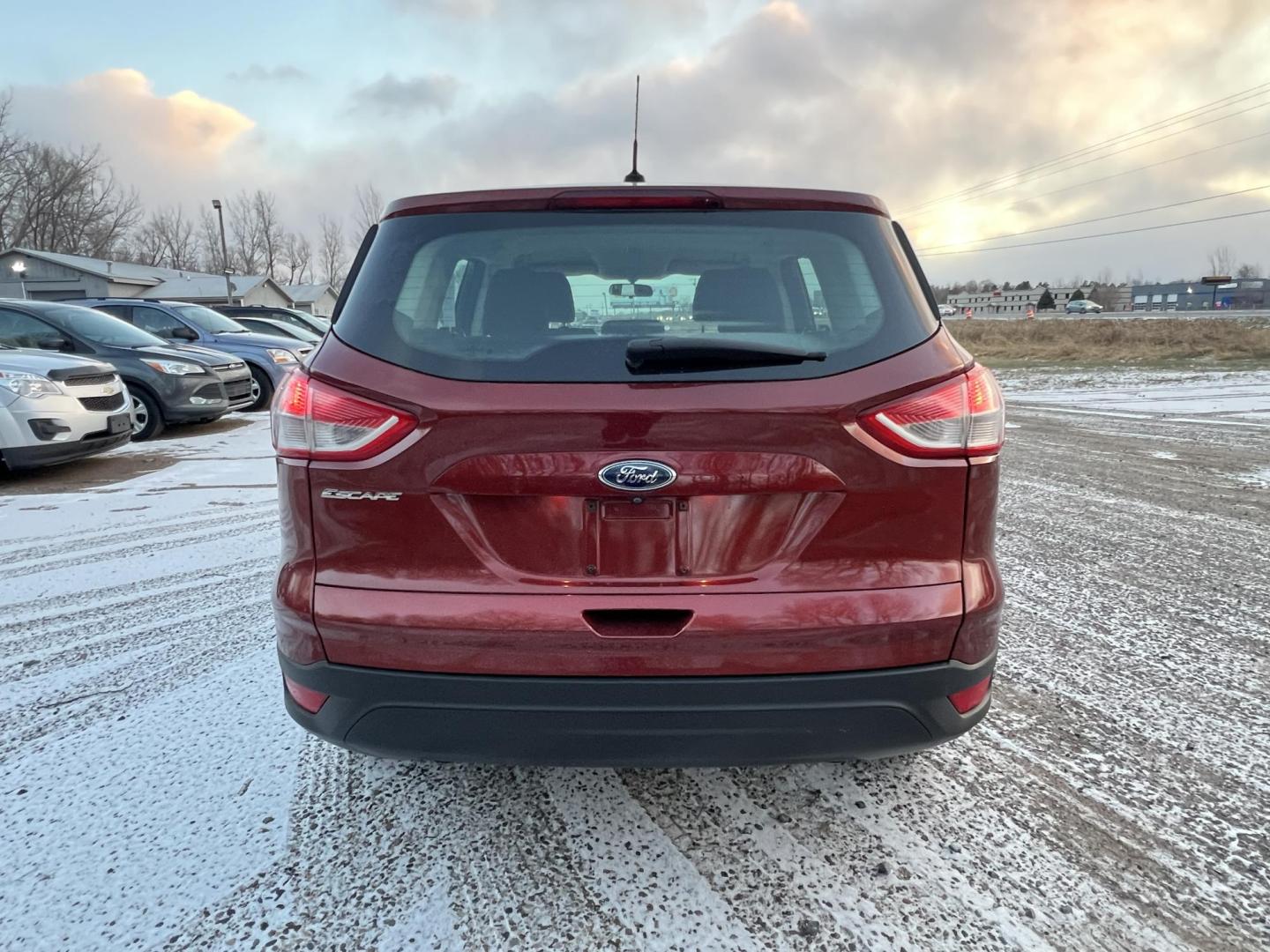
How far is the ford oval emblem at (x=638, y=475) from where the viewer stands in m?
1.67

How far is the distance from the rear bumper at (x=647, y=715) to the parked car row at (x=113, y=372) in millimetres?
2309

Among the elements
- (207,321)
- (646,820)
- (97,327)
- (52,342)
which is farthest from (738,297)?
(207,321)

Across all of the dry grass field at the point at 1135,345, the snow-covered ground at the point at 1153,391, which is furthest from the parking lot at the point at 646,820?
the dry grass field at the point at 1135,345

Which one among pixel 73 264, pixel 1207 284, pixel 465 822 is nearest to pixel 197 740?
pixel 465 822

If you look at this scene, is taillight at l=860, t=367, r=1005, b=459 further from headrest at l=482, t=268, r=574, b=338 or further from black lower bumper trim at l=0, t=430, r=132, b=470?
black lower bumper trim at l=0, t=430, r=132, b=470

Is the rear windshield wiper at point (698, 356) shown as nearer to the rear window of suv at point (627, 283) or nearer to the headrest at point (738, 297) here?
the rear window of suv at point (627, 283)

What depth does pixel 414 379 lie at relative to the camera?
175 centimetres

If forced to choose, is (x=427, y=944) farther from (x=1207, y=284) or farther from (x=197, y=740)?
(x=1207, y=284)

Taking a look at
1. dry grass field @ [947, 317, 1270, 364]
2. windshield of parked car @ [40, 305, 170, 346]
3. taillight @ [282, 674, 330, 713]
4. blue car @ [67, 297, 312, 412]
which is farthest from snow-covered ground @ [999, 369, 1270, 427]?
windshield of parked car @ [40, 305, 170, 346]

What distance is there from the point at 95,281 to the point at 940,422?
54.6 metres

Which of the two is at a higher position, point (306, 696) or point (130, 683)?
point (306, 696)

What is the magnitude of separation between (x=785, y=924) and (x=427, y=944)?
833 millimetres

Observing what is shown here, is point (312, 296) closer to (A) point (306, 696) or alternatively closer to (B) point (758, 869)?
(A) point (306, 696)

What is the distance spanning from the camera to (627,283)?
201 centimetres
